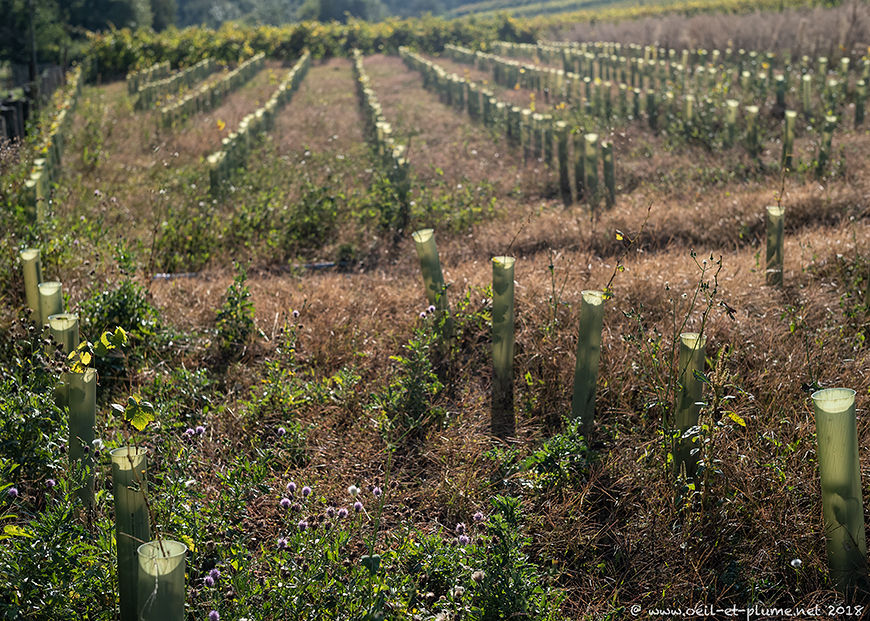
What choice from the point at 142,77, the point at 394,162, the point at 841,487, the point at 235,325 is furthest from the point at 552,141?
the point at 142,77

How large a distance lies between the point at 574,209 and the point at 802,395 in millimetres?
3658

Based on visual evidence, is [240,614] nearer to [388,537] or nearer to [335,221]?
[388,537]

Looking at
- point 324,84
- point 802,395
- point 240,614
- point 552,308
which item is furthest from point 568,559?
point 324,84

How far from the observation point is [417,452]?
11.3 feet

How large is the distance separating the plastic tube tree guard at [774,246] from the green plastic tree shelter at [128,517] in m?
3.73

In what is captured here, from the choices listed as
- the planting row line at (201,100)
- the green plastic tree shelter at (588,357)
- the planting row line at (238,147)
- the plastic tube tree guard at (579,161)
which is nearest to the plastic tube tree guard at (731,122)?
the plastic tube tree guard at (579,161)

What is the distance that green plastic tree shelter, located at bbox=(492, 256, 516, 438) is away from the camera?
11.7 ft

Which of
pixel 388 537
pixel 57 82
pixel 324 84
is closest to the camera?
pixel 388 537

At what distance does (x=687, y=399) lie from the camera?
295 centimetres

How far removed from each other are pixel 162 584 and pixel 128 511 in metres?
0.50

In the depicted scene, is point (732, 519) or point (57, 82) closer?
point (732, 519)

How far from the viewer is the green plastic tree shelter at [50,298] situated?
11.3 ft

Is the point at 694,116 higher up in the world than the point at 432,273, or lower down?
higher up

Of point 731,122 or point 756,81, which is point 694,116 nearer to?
point 731,122
